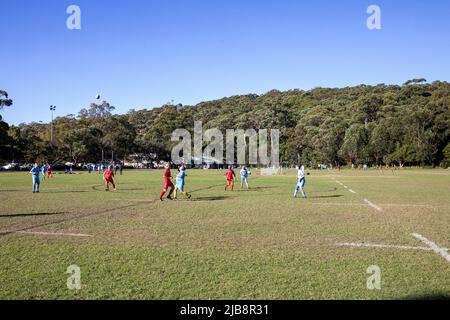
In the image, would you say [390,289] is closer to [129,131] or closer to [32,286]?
[32,286]

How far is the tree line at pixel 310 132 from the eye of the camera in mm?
79438

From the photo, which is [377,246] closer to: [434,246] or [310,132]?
[434,246]

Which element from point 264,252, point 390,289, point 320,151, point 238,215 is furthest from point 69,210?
point 320,151
